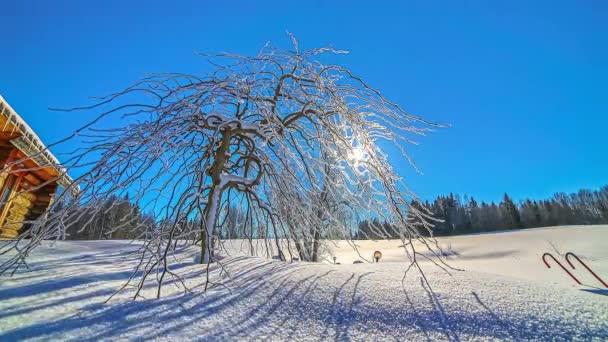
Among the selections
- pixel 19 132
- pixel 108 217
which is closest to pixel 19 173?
pixel 19 132

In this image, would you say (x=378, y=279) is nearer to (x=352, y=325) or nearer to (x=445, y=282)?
(x=445, y=282)

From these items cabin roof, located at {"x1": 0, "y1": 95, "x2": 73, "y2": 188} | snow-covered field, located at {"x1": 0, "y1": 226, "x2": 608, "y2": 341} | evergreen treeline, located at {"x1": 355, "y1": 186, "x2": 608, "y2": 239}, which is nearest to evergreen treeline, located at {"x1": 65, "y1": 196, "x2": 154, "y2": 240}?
snow-covered field, located at {"x1": 0, "y1": 226, "x2": 608, "y2": 341}

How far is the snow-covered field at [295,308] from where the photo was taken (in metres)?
1.25

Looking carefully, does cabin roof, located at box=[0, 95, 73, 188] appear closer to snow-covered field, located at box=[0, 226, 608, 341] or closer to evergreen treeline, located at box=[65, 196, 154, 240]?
evergreen treeline, located at box=[65, 196, 154, 240]

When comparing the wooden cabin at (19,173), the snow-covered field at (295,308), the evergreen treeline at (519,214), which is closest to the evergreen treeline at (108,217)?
the snow-covered field at (295,308)

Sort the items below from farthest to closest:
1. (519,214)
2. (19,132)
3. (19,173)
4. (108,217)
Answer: (519,214)
(19,173)
(19,132)
(108,217)

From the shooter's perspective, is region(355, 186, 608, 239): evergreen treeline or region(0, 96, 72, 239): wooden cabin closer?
region(0, 96, 72, 239): wooden cabin

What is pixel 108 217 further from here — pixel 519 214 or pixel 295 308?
pixel 519 214

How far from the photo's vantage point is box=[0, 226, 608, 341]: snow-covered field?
125 centimetres

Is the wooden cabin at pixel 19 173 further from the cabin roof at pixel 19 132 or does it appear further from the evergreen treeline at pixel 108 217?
the evergreen treeline at pixel 108 217

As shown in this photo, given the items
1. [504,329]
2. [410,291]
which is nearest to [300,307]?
[410,291]

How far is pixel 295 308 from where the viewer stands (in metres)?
1.56

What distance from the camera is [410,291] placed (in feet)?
5.94

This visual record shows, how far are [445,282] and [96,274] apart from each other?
8.28ft
